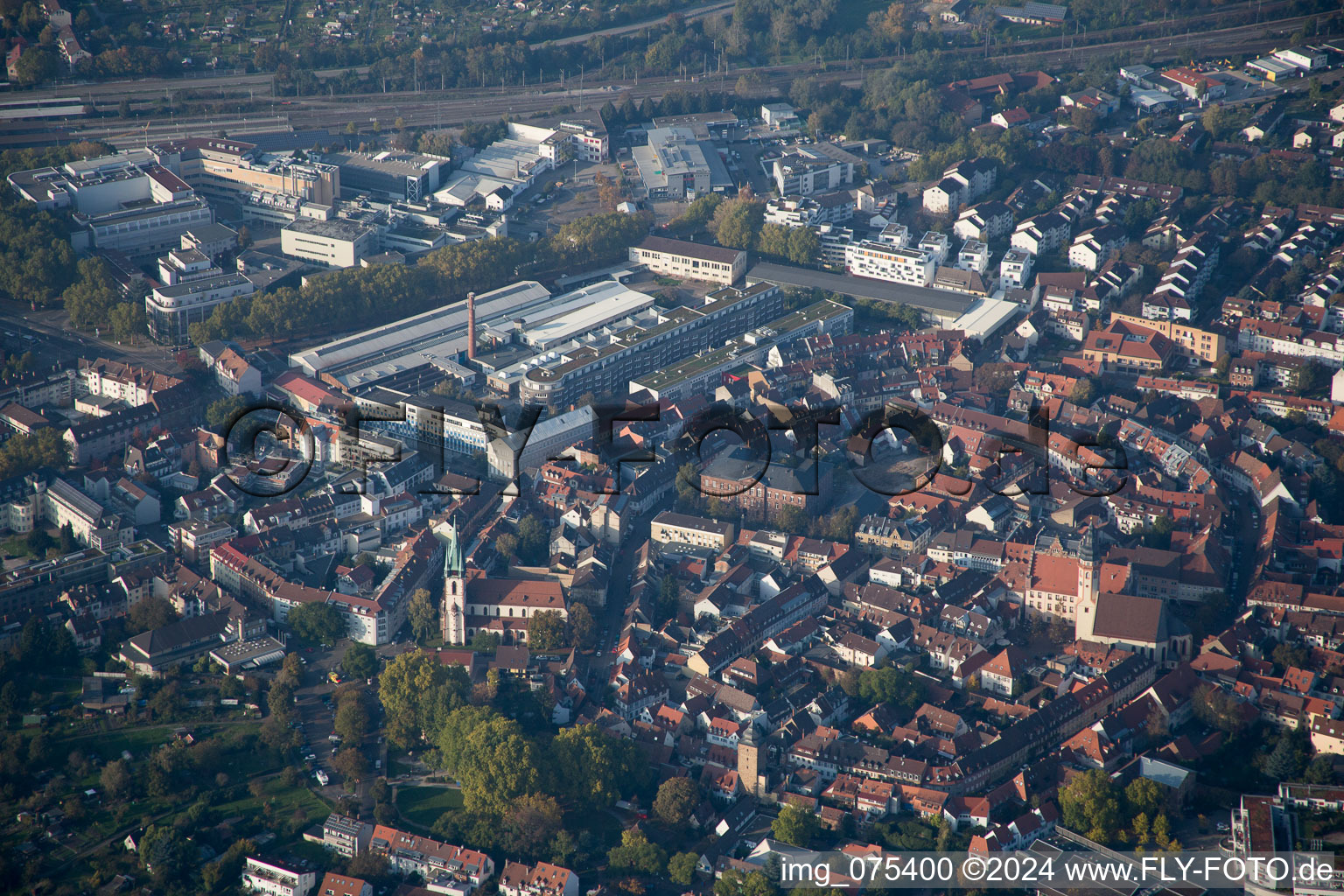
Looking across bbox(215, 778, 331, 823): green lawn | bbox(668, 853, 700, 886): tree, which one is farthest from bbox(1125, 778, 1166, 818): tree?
bbox(215, 778, 331, 823): green lawn

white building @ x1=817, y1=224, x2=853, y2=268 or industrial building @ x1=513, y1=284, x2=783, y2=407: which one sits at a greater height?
white building @ x1=817, y1=224, x2=853, y2=268

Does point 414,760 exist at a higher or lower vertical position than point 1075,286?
lower

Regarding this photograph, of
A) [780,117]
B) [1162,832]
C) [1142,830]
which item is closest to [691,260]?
[780,117]

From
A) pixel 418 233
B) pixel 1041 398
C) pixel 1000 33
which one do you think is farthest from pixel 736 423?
pixel 1000 33

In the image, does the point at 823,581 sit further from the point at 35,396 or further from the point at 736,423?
the point at 35,396

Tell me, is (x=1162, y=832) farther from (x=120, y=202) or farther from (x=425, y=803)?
(x=120, y=202)

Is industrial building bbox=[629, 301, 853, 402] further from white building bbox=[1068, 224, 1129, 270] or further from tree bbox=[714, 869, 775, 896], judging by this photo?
tree bbox=[714, 869, 775, 896]
